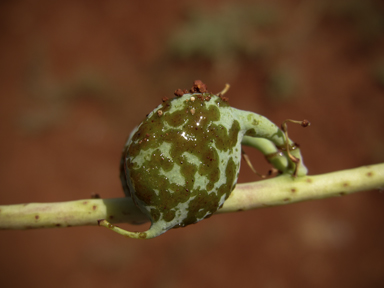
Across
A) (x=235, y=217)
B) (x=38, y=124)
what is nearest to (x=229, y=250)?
(x=235, y=217)

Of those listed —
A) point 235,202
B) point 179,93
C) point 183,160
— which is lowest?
point 235,202

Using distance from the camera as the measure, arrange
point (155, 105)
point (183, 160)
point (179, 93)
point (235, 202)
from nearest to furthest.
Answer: point (183, 160)
point (179, 93)
point (235, 202)
point (155, 105)

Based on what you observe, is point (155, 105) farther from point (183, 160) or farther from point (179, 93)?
point (183, 160)

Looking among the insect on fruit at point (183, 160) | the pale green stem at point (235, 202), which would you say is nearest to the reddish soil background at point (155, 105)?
the pale green stem at point (235, 202)

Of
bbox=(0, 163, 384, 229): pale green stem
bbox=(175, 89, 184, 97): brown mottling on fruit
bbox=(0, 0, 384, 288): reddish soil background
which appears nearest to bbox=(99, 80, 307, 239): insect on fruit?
bbox=(175, 89, 184, 97): brown mottling on fruit

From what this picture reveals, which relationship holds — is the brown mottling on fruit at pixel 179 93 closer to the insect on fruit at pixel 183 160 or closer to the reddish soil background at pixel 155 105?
the insect on fruit at pixel 183 160

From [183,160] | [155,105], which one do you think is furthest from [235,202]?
→ [155,105]
